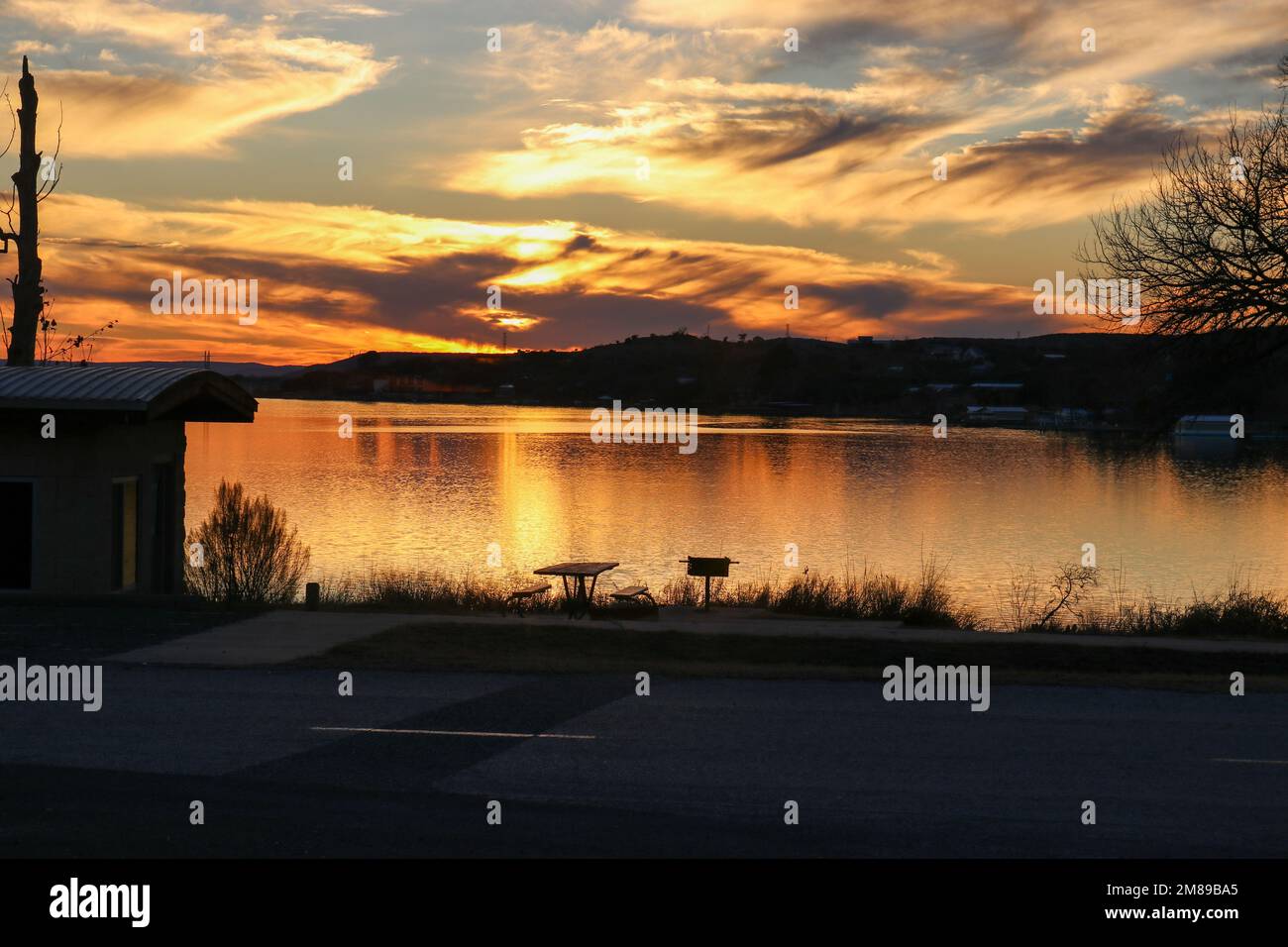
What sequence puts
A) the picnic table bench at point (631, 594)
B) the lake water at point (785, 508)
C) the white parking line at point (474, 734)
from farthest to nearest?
the lake water at point (785, 508), the picnic table bench at point (631, 594), the white parking line at point (474, 734)

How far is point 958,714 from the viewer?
40.4 ft

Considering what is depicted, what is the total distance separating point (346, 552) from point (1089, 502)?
3855 cm

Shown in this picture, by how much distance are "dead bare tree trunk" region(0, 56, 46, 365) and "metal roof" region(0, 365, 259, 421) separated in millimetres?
8641

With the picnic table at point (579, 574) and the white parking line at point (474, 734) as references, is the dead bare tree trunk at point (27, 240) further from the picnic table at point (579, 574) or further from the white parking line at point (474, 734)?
the white parking line at point (474, 734)

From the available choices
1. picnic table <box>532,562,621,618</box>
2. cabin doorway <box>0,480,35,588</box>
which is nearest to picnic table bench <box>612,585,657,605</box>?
picnic table <box>532,562,621,618</box>

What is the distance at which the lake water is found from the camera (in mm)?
39562

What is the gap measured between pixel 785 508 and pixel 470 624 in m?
39.1

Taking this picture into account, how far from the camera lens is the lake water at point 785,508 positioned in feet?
130

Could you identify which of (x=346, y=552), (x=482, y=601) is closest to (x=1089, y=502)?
(x=346, y=552)

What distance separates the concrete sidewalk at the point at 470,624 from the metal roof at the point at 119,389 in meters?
3.70

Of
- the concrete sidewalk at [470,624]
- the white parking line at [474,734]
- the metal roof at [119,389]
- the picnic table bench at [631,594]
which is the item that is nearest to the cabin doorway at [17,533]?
the metal roof at [119,389]

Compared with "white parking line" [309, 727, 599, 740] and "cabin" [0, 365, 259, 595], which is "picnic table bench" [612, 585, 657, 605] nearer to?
"cabin" [0, 365, 259, 595]
